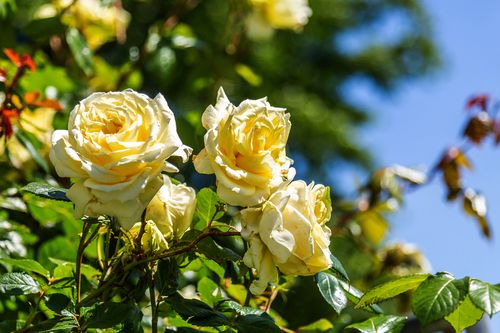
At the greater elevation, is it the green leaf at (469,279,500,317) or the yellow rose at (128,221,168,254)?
the green leaf at (469,279,500,317)

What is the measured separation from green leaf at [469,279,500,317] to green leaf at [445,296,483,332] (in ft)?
0.13

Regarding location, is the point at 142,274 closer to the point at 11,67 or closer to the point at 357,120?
the point at 11,67

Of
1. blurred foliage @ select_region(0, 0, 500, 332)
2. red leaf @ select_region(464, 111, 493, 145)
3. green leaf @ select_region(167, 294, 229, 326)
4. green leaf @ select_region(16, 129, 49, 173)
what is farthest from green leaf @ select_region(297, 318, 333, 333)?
red leaf @ select_region(464, 111, 493, 145)

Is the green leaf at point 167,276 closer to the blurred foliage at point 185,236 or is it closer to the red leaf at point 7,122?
the blurred foliage at point 185,236

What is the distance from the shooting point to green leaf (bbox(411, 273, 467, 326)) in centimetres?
66

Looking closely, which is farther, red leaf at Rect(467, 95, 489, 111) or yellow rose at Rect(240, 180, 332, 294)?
red leaf at Rect(467, 95, 489, 111)

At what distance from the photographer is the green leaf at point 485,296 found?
0.67 metres

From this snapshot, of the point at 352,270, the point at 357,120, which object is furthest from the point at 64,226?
the point at 357,120

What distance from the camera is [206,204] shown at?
805 mm

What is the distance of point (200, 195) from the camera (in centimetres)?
80

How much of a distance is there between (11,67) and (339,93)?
646cm

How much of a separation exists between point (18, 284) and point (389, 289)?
349 millimetres

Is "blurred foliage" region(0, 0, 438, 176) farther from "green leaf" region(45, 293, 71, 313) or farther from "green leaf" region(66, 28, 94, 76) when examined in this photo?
"green leaf" region(45, 293, 71, 313)

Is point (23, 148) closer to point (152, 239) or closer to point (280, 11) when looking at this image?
point (280, 11)
